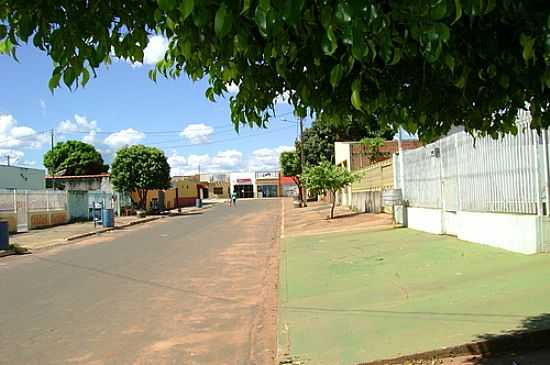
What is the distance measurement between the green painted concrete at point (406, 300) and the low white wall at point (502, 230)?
0.78ft

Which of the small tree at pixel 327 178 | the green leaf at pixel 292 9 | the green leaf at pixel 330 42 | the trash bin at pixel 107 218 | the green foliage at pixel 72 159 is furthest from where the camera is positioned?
the green foliage at pixel 72 159

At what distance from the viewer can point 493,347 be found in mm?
5723

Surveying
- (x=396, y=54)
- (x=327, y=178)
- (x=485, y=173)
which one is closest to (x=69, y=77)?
(x=396, y=54)

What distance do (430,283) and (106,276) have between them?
7347mm

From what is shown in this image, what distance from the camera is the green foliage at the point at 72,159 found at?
78.2m

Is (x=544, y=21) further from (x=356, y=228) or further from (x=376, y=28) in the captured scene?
(x=356, y=228)

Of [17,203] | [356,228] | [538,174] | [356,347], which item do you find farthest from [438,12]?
[17,203]

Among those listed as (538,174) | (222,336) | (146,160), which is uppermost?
(146,160)

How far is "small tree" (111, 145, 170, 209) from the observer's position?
162ft

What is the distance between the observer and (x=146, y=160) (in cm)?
5000

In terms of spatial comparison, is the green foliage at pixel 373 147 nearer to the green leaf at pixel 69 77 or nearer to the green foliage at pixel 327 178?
the green foliage at pixel 327 178

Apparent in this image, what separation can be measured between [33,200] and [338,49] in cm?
3328

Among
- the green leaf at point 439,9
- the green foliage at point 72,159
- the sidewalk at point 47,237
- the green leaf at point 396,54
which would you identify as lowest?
the sidewalk at point 47,237

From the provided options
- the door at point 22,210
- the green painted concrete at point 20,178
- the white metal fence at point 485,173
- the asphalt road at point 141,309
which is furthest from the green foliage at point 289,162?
the asphalt road at point 141,309
